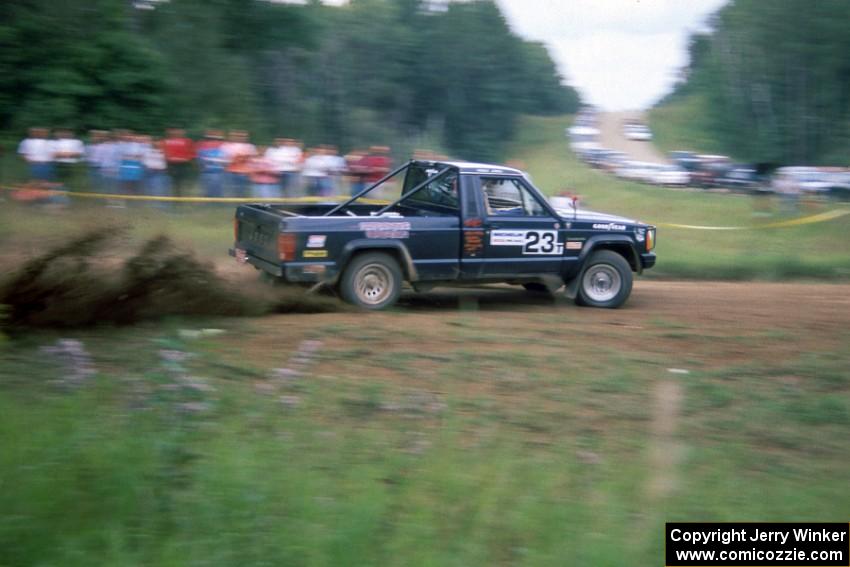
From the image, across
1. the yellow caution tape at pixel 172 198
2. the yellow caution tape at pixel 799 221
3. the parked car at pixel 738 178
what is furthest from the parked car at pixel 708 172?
the yellow caution tape at pixel 172 198

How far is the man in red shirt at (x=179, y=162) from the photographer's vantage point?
16.5 metres

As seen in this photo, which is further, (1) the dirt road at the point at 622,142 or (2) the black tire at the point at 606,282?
(1) the dirt road at the point at 622,142

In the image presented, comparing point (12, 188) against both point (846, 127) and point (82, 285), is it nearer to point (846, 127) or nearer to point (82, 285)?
point (82, 285)

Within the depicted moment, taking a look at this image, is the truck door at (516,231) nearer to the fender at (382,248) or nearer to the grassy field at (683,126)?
the fender at (382,248)

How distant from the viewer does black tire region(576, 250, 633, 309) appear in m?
11.5

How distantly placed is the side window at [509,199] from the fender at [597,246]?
2.12ft

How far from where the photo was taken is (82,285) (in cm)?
863

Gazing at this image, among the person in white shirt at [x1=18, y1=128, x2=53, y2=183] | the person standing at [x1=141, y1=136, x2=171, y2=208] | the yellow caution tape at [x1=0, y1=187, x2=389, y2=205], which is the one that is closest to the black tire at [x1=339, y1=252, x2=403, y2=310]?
the yellow caution tape at [x1=0, y1=187, x2=389, y2=205]

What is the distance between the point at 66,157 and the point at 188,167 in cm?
197

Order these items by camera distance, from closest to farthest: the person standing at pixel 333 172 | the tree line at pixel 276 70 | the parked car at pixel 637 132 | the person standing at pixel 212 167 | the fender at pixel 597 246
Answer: the fender at pixel 597 246 → the person standing at pixel 212 167 → the person standing at pixel 333 172 → the tree line at pixel 276 70 → the parked car at pixel 637 132

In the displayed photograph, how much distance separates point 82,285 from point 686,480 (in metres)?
5.64

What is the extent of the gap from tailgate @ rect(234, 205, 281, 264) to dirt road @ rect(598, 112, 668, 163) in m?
38.4

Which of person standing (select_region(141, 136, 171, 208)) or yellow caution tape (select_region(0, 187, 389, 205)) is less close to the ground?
person standing (select_region(141, 136, 171, 208))

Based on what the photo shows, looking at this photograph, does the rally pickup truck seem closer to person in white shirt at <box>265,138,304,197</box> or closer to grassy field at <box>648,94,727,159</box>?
person in white shirt at <box>265,138,304,197</box>
